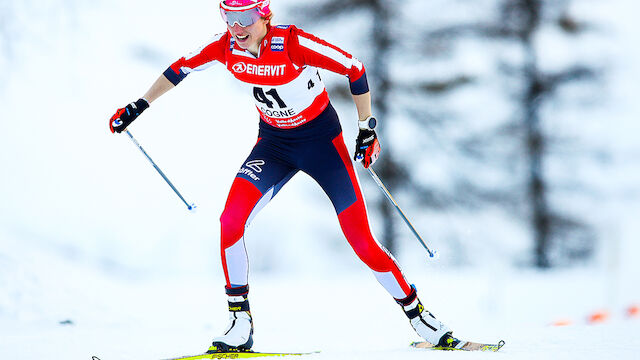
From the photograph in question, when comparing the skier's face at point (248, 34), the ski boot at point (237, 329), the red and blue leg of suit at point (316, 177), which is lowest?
the ski boot at point (237, 329)

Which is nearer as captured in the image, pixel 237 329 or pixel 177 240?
pixel 237 329

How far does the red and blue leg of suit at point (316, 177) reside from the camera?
13.8ft

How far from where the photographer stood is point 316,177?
4418 mm

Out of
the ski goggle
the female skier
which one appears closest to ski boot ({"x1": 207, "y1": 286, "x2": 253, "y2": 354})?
the female skier

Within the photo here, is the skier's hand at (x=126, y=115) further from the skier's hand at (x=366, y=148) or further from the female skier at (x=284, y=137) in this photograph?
the skier's hand at (x=366, y=148)

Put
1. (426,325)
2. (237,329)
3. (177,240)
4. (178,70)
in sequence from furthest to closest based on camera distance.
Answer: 1. (177,240)
2. (178,70)
3. (426,325)
4. (237,329)

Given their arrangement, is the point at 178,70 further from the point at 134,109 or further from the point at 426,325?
the point at 426,325

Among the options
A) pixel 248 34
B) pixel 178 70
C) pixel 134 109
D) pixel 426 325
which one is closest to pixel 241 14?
pixel 248 34

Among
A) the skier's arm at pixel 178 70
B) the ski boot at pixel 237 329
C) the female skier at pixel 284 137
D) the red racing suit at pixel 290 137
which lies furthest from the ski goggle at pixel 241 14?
the ski boot at pixel 237 329

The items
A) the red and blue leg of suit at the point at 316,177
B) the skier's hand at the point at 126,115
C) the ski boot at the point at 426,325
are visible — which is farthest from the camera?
the skier's hand at the point at 126,115

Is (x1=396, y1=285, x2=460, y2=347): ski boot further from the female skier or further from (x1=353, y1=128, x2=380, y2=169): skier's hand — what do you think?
(x1=353, y1=128, x2=380, y2=169): skier's hand

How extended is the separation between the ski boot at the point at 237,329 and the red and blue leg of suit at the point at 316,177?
0.08m

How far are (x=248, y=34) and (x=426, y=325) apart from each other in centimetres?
223

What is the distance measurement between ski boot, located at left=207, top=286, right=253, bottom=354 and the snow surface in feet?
1.76
